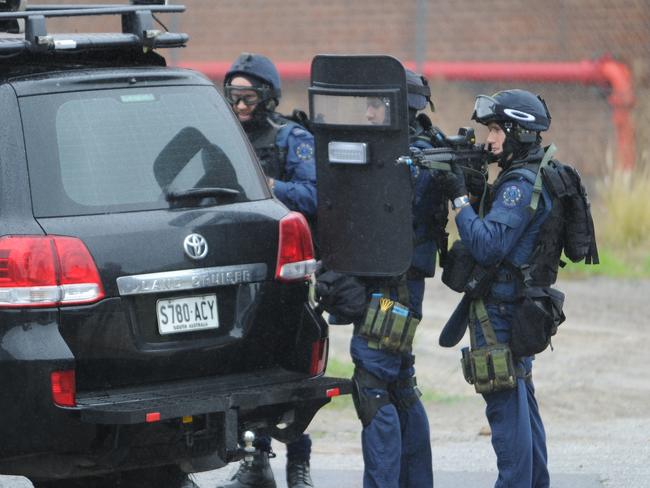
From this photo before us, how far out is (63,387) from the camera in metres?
4.90

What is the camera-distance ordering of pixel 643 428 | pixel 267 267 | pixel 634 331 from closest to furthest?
pixel 267 267
pixel 643 428
pixel 634 331

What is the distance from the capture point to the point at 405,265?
18.9ft

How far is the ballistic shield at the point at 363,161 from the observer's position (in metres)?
5.68

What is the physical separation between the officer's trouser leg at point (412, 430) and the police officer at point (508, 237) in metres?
0.41

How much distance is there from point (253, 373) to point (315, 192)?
1.31 m

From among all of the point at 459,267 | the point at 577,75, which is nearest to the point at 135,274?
the point at 459,267

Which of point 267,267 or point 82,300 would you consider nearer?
point 82,300

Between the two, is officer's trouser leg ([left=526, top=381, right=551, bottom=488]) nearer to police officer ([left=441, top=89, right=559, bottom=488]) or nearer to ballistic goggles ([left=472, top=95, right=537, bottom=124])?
police officer ([left=441, top=89, right=559, bottom=488])

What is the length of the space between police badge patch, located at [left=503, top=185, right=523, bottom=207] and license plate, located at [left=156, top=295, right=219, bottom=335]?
131 cm

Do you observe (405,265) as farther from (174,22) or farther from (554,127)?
(174,22)

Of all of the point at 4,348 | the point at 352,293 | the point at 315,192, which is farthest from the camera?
the point at 315,192

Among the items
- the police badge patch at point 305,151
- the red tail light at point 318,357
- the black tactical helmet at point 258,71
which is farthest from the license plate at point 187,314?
the black tactical helmet at point 258,71

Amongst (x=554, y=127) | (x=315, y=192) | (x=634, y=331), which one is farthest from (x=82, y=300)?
(x=554, y=127)

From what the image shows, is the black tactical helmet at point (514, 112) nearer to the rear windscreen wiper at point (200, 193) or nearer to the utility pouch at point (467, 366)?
the utility pouch at point (467, 366)
